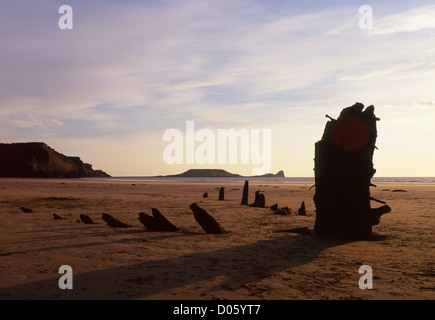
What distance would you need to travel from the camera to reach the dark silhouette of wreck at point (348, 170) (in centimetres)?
902

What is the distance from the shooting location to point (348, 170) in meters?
9.00

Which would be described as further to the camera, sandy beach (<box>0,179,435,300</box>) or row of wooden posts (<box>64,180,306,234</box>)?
row of wooden posts (<box>64,180,306,234</box>)

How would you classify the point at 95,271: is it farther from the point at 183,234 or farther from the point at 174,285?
the point at 183,234

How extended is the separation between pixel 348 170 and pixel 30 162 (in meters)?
124

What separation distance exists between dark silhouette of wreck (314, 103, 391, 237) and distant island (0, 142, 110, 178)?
120233 millimetres

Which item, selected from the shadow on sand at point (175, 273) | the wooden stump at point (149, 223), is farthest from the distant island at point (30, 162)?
the shadow on sand at point (175, 273)

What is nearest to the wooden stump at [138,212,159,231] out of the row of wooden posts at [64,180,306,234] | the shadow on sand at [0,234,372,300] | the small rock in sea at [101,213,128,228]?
the row of wooden posts at [64,180,306,234]

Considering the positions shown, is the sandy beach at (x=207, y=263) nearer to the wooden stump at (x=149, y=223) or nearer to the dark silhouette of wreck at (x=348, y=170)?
the wooden stump at (x=149, y=223)

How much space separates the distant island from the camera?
11324 centimetres

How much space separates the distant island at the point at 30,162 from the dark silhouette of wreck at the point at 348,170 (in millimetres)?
120233

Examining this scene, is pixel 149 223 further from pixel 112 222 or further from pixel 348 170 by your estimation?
pixel 348 170

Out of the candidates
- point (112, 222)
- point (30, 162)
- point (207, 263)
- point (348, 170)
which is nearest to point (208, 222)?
point (112, 222)

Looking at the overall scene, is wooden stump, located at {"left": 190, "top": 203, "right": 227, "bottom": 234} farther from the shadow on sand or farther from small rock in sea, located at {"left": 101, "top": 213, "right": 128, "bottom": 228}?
small rock in sea, located at {"left": 101, "top": 213, "right": 128, "bottom": 228}
